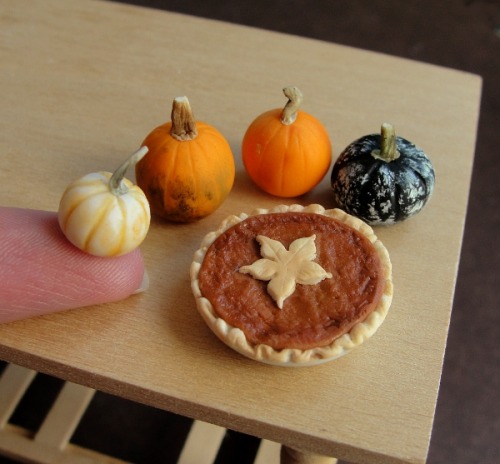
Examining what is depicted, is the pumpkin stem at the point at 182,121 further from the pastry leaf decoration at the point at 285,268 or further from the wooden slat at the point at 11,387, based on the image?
the wooden slat at the point at 11,387

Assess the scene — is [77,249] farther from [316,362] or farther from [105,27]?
[105,27]

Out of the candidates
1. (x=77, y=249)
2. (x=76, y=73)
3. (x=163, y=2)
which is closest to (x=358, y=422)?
(x=77, y=249)

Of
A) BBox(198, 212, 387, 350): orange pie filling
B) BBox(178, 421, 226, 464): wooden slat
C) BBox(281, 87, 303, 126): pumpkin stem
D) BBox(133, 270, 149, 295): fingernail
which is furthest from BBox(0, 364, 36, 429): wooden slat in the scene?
BBox(281, 87, 303, 126): pumpkin stem

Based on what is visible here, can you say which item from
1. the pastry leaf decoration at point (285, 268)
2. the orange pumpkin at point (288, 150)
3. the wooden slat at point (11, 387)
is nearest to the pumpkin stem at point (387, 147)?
the orange pumpkin at point (288, 150)

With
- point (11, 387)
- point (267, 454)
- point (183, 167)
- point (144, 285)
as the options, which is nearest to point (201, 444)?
point (267, 454)

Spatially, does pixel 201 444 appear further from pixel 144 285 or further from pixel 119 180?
pixel 119 180

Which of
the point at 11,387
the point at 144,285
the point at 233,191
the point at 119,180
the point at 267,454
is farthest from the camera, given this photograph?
the point at 11,387

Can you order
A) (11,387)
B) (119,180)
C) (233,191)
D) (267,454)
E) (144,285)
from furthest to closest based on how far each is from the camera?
(11,387)
(267,454)
(233,191)
(144,285)
(119,180)

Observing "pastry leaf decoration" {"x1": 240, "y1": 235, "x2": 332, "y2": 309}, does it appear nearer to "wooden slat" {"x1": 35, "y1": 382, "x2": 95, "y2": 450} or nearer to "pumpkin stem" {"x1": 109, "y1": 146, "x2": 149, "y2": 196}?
"pumpkin stem" {"x1": 109, "y1": 146, "x2": 149, "y2": 196}
